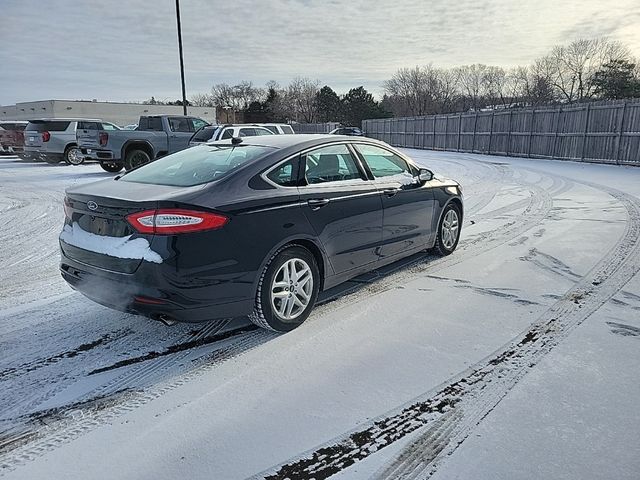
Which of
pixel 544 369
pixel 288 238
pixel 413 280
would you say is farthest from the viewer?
pixel 413 280

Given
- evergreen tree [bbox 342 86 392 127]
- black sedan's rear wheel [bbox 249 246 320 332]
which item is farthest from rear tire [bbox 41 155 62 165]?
evergreen tree [bbox 342 86 392 127]

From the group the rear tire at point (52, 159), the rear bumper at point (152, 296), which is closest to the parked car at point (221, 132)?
the rear tire at point (52, 159)

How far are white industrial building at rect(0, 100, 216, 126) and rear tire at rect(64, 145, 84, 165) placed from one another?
31.9m

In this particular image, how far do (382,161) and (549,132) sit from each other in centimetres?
1886

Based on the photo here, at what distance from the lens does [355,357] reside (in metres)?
3.31

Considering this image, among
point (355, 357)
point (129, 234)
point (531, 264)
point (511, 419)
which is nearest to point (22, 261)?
point (129, 234)

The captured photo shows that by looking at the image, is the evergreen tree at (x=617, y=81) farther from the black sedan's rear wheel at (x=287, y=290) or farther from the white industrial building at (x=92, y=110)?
the black sedan's rear wheel at (x=287, y=290)

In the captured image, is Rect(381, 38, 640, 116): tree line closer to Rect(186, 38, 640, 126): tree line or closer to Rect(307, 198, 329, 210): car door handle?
Rect(186, 38, 640, 126): tree line

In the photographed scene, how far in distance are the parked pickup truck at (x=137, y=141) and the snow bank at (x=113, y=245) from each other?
11.1 m

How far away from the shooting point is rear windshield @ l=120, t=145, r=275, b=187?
3611mm

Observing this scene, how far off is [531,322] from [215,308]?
2.53 metres

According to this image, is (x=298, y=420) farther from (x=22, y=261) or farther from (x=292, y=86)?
(x=292, y=86)

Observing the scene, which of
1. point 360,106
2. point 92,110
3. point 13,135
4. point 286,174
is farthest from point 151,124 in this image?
point 360,106

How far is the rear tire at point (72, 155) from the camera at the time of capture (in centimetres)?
1836
